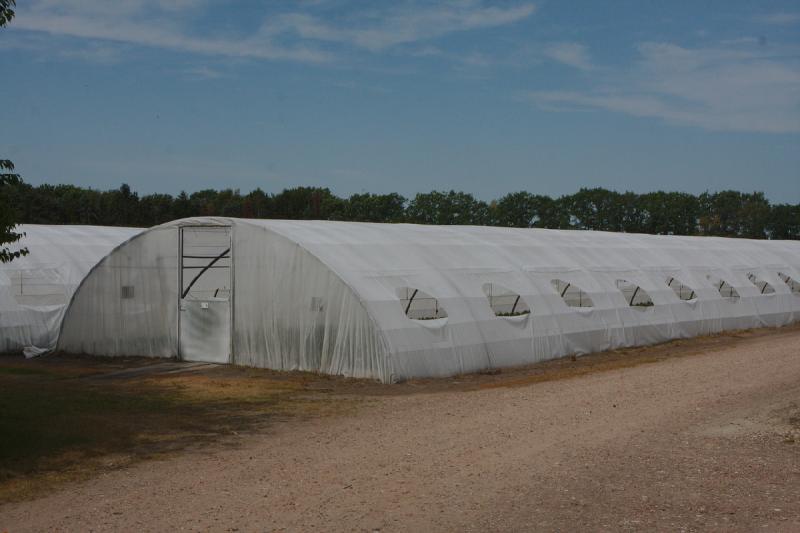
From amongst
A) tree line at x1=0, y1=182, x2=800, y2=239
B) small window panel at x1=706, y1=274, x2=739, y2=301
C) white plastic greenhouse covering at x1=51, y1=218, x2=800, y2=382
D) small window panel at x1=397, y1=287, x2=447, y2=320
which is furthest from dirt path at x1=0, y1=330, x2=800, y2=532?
tree line at x1=0, y1=182, x2=800, y2=239

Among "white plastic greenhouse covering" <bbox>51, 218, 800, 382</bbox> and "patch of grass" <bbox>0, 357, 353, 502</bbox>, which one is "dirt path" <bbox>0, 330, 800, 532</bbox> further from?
"white plastic greenhouse covering" <bbox>51, 218, 800, 382</bbox>

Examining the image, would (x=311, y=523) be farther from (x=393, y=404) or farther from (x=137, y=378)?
(x=137, y=378)

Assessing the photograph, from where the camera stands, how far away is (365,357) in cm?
2058

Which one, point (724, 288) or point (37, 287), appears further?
point (724, 288)

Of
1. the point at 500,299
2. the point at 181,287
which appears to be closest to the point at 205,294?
the point at 181,287

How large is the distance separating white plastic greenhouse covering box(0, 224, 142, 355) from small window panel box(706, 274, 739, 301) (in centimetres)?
2343

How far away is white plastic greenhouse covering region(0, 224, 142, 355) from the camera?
2866cm

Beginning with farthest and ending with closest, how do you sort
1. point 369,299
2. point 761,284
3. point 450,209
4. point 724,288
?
point 450,209, point 761,284, point 724,288, point 369,299

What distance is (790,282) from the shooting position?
39656mm

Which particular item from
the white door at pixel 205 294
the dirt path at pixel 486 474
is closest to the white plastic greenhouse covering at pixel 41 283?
the white door at pixel 205 294

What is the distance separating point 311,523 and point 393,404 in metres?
8.16

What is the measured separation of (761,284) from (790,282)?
2.99 metres

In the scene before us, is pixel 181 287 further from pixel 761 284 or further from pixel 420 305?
pixel 761 284

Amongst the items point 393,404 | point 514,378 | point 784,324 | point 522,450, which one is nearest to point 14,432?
point 393,404
